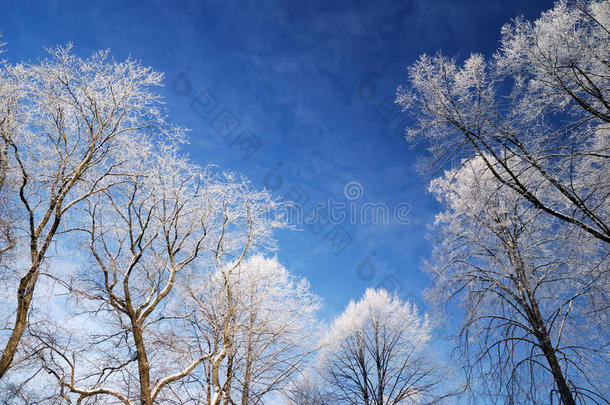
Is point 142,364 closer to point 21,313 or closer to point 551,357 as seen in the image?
point 21,313

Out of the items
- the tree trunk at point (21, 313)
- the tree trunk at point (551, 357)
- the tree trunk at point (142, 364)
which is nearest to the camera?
the tree trunk at point (21, 313)

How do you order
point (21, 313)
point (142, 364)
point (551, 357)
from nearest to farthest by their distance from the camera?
point (21, 313), point (551, 357), point (142, 364)

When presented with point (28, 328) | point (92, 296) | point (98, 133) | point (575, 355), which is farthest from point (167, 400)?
point (575, 355)

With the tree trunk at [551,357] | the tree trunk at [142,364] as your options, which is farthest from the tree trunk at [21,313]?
the tree trunk at [551,357]

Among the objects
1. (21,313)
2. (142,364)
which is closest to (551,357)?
(142,364)

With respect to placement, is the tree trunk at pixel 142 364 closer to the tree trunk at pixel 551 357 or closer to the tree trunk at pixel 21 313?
the tree trunk at pixel 21 313

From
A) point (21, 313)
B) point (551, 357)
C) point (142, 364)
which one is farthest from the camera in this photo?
point (142, 364)

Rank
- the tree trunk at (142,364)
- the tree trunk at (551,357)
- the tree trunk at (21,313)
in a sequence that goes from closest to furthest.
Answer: the tree trunk at (21,313)
the tree trunk at (551,357)
the tree trunk at (142,364)

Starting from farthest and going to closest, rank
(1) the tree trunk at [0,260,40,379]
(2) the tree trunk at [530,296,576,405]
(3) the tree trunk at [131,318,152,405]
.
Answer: (3) the tree trunk at [131,318,152,405] < (2) the tree trunk at [530,296,576,405] < (1) the tree trunk at [0,260,40,379]

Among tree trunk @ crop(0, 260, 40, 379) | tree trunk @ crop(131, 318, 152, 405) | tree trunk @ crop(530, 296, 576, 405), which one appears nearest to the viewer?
tree trunk @ crop(0, 260, 40, 379)

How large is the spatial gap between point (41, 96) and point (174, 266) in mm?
4951

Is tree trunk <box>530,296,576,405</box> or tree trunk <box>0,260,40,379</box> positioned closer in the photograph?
tree trunk <box>0,260,40,379</box>

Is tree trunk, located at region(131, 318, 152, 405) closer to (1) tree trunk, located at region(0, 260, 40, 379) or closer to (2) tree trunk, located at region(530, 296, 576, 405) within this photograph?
(1) tree trunk, located at region(0, 260, 40, 379)

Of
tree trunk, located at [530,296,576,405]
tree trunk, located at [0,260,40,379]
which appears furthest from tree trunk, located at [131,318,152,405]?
tree trunk, located at [530,296,576,405]
